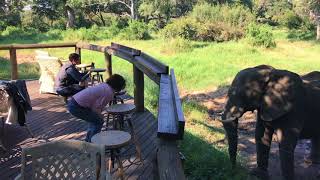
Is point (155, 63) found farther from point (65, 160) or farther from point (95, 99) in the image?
point (65, 160)

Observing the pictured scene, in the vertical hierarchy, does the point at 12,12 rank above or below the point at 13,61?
above

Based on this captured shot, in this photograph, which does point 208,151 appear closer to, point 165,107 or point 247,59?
point 165,107

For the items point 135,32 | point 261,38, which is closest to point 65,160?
point 261,38

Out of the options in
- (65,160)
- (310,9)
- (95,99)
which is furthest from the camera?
(310,9)

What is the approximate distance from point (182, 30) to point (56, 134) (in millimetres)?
20732

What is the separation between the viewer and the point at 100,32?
31.1 meters

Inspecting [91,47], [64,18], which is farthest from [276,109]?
[64,18]

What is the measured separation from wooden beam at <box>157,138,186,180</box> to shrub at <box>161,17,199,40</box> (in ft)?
75.1

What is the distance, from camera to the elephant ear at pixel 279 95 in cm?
573

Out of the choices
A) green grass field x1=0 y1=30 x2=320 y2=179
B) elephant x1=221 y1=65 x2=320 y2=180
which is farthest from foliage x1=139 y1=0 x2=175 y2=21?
elephant x1=221 y1=65 x2=320 y2=180

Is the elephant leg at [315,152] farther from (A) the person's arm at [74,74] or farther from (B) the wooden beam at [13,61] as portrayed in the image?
(B) the wooden beam at [13,61]

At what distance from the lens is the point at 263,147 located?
633 cm

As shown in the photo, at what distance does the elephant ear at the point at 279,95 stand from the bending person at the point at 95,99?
7.01 ft

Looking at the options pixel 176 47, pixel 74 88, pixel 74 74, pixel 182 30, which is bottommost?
pixel 176 47
